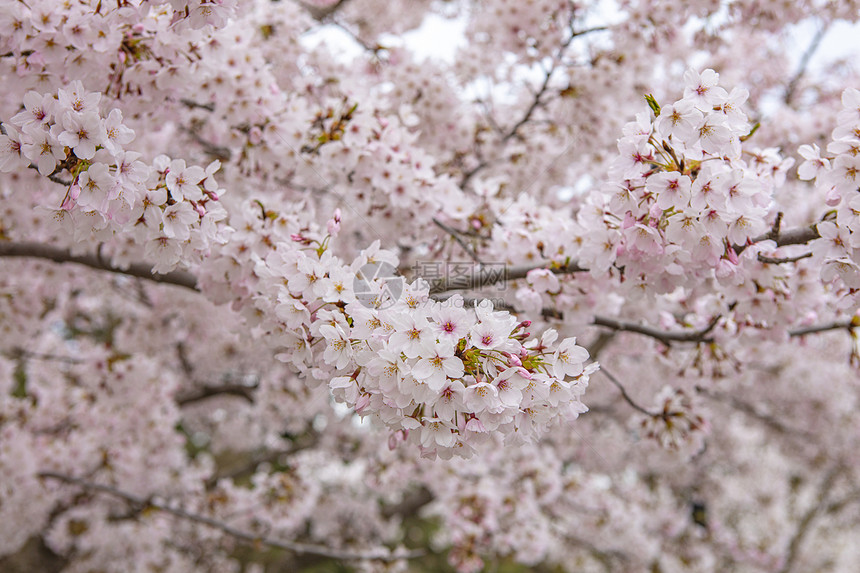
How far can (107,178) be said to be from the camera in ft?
5.97

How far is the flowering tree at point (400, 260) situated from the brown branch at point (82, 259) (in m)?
0.03

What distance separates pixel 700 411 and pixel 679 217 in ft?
5.20

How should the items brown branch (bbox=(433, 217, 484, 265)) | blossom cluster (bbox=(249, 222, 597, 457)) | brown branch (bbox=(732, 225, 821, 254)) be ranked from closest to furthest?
blossom cluster (bbox=(249, 222, 597, 457)) → brown branch (bbox=(732, 225, 821, 254)) → brown branch (bbox=(433, 217, 484, 265))

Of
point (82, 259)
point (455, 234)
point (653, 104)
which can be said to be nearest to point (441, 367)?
point (653, 104)

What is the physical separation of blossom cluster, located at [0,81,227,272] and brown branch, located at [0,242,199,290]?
805mm

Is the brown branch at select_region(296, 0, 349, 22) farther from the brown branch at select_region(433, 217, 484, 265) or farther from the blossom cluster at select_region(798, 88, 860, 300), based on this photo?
the blossom cluster at select_region(798, 88, 860, 300)

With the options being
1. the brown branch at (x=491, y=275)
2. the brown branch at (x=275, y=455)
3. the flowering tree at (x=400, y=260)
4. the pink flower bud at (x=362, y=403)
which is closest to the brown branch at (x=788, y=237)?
the flowering tree at (x=400, y=260)

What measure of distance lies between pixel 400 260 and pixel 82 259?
212 centimetres

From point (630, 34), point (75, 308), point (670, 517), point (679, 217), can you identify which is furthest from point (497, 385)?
point (670, 517)

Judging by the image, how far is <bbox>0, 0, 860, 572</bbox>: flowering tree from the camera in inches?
72.4

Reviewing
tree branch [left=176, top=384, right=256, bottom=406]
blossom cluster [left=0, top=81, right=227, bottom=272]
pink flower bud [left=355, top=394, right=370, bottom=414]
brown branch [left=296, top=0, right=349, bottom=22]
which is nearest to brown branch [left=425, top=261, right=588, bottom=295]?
pink flower bud [left=355, top=394, right=370, bottom=414]

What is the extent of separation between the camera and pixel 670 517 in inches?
376

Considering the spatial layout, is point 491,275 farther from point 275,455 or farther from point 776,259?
point 275,455

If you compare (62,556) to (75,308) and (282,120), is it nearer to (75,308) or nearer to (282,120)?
(75,308)
